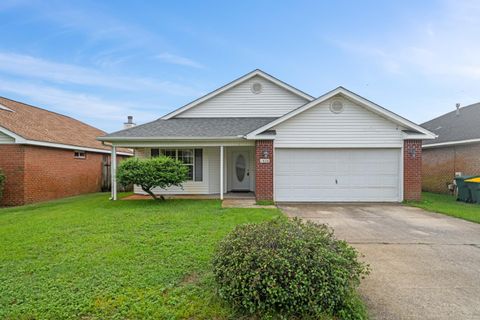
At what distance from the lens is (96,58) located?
16.6 m

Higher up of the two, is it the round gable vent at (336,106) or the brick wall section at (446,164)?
the round gable vent at (336,106)

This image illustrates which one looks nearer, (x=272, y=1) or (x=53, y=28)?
(x=272, y=1)

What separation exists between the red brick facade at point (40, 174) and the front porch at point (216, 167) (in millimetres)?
3497

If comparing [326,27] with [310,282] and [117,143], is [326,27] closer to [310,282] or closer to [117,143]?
[117,143]

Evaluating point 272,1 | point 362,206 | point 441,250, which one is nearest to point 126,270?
point 441,250

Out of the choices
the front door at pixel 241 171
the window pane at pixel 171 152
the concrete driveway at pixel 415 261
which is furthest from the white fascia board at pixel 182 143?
the concrete driveway at pixel 415 261

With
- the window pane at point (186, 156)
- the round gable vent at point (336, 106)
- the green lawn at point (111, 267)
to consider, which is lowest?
the green lawn at point (111, 267)

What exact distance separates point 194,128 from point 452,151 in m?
14.1

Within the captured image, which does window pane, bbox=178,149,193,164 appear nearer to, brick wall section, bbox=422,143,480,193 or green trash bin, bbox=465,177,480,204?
green trash bin, bbox=465,177,480,204

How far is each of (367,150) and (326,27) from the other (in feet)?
20.0

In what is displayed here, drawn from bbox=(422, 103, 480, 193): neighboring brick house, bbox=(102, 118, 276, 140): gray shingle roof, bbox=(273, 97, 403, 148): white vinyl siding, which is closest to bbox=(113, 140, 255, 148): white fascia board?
bbox=(102, 118, 276, 140): gray shingle roof

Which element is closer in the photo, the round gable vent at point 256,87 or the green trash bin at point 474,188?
the green trash bin at point 474,188

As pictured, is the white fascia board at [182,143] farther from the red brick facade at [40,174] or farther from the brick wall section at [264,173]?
the red brick facade at [40,174]

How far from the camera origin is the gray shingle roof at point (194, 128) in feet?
39.8
